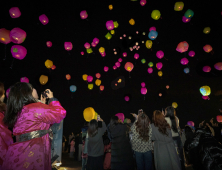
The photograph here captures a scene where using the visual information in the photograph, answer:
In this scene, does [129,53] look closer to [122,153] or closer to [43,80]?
[43,80]

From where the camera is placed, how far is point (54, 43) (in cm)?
779

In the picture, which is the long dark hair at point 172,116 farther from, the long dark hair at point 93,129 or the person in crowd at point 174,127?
the long dark hair at point 93,129

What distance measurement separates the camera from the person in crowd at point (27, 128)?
113cm

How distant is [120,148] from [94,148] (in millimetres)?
546

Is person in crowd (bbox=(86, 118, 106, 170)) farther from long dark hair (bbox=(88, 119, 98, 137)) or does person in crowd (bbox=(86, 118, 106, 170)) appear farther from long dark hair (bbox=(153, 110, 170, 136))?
long dark hair (bbox=(153, 110, 170, 136))

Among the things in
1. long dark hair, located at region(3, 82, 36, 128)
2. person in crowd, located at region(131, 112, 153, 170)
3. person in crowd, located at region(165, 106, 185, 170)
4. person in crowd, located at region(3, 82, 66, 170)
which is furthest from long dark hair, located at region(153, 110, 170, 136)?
long dark hair, located at region(3, 82, 36, 128)

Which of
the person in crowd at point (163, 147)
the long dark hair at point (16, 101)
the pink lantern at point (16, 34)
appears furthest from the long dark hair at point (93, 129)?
the pink lantern at point (16, 34)

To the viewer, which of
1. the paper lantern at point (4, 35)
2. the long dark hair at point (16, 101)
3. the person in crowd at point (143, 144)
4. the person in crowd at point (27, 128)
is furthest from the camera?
the paper lantern at point (4, 35)

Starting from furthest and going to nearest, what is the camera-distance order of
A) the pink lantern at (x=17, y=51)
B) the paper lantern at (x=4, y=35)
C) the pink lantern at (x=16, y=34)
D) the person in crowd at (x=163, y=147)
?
1. the pink lantern at (x=17, y=51)
2. the paper lantern at (x=4, y=35)
3. the pink lantern at (x=16, y=34)
4. the person in crowd at (x=163, y=147)

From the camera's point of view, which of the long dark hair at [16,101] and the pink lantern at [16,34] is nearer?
the long dark hair at [16,101]

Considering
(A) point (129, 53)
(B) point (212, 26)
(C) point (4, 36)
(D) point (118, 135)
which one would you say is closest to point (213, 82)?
(B) point (212, 26)

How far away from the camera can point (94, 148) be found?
9.20ft

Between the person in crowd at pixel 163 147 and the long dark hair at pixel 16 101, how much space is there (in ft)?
7.14

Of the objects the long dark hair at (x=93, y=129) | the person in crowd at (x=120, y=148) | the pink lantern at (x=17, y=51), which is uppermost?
the pink lantern at (x=17, y=51)
